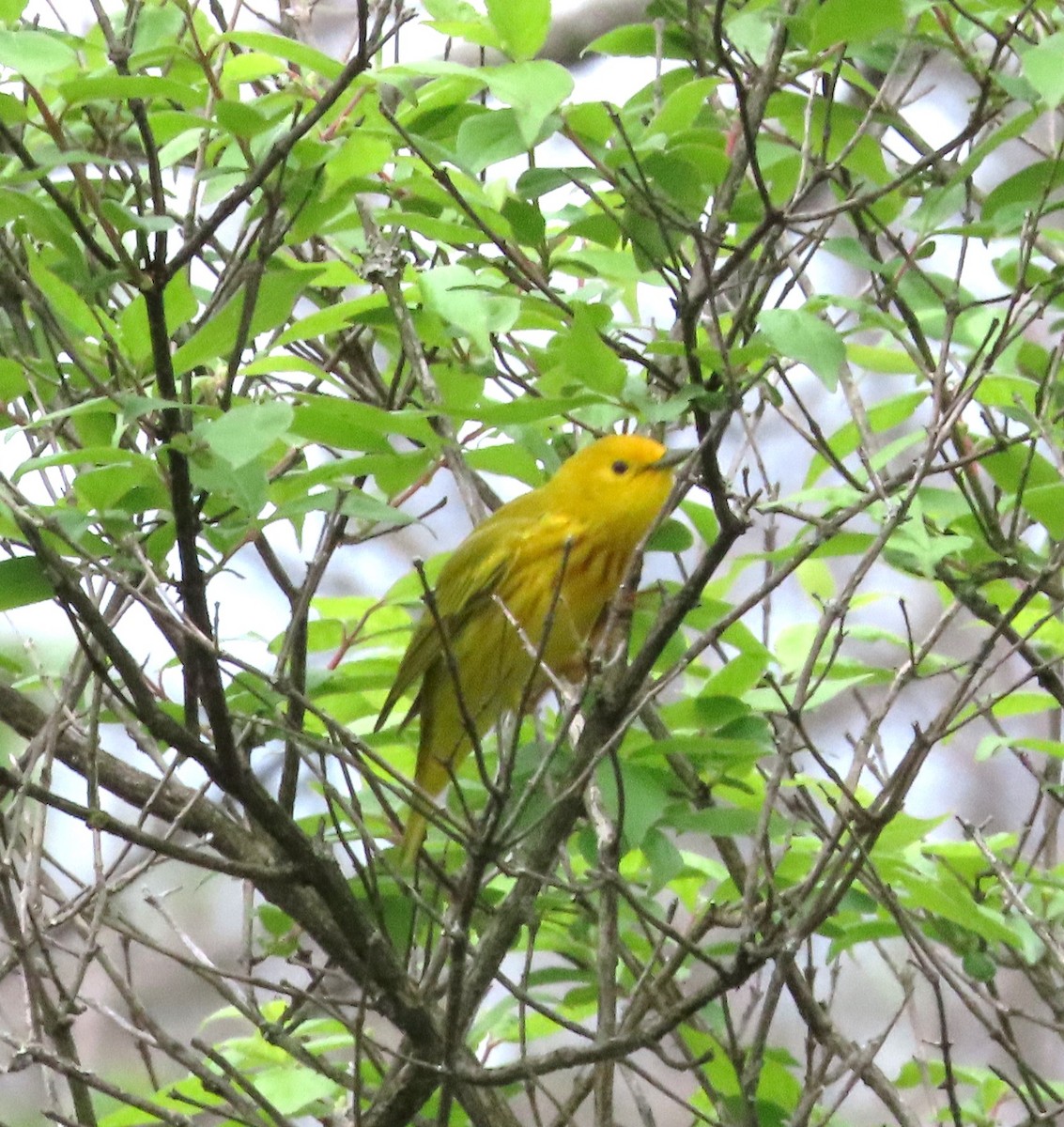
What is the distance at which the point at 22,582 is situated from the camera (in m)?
1.45

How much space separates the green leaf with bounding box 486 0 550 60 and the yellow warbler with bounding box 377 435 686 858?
98 centimetres

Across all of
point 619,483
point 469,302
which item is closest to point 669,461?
point 619,483

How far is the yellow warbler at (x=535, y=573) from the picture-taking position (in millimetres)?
2520

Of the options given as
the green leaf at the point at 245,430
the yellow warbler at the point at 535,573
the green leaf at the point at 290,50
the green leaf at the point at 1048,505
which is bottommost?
the green leaf at the point at 245,430

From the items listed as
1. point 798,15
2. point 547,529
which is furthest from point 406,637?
point 798,15

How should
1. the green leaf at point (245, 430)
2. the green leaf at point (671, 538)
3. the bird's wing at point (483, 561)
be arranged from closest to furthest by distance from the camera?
the green leaf at point (245, 430) < the green leaf at point (671, 538) < the bird's wing at point (483, 561)

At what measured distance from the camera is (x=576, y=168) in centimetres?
163

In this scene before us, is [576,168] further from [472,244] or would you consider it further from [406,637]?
[406,637]

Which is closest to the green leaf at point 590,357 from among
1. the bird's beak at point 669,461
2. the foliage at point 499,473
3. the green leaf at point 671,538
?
the foliage at point 499,473

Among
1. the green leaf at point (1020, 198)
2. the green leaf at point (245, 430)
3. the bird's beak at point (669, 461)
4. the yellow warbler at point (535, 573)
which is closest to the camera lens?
the green leaf at point (245, 430)

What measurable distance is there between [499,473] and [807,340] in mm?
593

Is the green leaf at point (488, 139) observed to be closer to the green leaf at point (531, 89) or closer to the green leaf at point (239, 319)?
the green leaf at point (531, 89)

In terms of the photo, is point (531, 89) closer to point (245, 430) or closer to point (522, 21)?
point (522, 21)

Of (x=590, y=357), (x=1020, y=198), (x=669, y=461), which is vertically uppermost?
(x=669, y=461)
